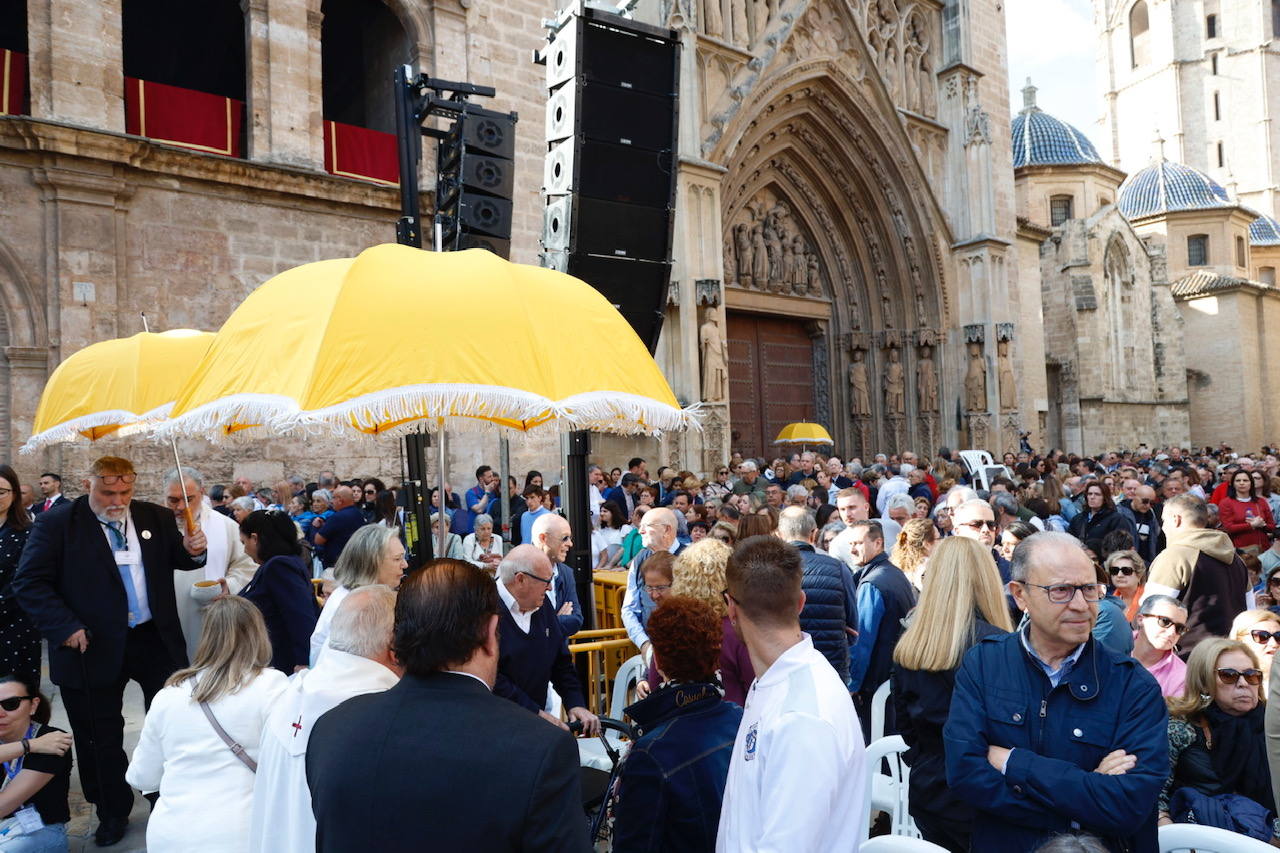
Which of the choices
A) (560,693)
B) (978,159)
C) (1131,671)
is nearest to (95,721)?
(560,693)

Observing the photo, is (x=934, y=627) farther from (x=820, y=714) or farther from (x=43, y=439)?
(x=43, y=439)

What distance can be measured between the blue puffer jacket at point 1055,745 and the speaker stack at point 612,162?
4.56 meters

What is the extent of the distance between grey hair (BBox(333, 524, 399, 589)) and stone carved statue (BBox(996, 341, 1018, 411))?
1878cm

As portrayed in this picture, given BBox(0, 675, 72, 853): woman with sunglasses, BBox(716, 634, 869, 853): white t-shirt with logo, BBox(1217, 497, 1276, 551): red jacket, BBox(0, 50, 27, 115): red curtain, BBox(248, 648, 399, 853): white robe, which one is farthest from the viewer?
BBox(0, 50, 27, 115): red curtain

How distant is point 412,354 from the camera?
10.2 feet

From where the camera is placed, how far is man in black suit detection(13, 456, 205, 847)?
4.53 m

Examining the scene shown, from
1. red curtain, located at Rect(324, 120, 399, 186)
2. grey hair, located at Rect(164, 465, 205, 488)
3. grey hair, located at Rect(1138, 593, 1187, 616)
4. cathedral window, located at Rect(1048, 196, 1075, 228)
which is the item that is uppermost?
cathedral window, located at Rect(1048, 196, 1075, 228)

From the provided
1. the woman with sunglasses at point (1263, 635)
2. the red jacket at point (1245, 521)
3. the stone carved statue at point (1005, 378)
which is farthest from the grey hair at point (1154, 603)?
the stone carved statue at point (1005, 378)

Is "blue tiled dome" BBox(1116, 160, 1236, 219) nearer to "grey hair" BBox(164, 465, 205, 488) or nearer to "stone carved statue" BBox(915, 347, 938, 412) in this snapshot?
"stone carved statue" BBox(915, 347, 938, 412)

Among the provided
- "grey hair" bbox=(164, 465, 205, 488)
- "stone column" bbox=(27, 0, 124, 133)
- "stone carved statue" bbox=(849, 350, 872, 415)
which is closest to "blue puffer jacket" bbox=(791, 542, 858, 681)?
"grey hair" bbox=(164, 465, 205, 488)

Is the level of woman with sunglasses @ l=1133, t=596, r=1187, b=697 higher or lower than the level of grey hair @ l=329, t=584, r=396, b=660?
lower

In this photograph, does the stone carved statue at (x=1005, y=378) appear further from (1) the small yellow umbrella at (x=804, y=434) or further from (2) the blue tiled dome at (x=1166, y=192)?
(2) the blue tiled dome at (x=1166, y=192)

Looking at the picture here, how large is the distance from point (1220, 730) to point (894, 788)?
125cm

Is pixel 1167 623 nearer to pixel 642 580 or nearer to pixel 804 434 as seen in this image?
pixel 642 580
